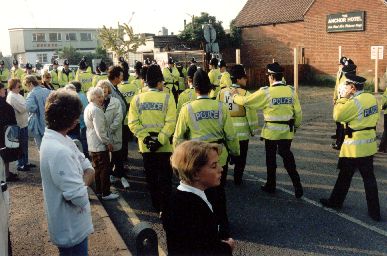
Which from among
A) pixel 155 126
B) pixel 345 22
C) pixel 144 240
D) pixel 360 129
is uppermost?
pixel 345 22

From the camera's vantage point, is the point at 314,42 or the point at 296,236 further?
the point at 314,42

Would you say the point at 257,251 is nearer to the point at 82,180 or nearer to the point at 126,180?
the point at 82,180

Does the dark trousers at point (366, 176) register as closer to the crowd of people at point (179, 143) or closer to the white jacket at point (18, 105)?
the crowd of people at point (179, 143)

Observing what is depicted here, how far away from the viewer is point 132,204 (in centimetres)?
658

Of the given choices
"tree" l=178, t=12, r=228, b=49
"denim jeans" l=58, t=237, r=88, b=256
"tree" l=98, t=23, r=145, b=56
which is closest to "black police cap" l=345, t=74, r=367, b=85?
"denim jeans" l=58, t=237, r=88, b=256

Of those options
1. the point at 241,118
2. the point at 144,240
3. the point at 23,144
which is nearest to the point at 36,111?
the point at 23,144

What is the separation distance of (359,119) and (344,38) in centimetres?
2401

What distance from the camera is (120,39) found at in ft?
140

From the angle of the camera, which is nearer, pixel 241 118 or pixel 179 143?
pixel 179 143

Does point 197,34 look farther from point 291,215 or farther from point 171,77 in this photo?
point 291,215

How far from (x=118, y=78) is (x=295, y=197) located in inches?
158

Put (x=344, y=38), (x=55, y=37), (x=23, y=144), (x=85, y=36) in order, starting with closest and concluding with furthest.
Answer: (x=23, y=144) < (x=344, y=38) < (x=55, y=37) < (x=85, y=36)

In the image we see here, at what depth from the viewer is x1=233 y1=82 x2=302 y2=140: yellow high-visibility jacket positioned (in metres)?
6.33

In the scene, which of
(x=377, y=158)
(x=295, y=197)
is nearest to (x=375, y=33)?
(x=377, y=158)
